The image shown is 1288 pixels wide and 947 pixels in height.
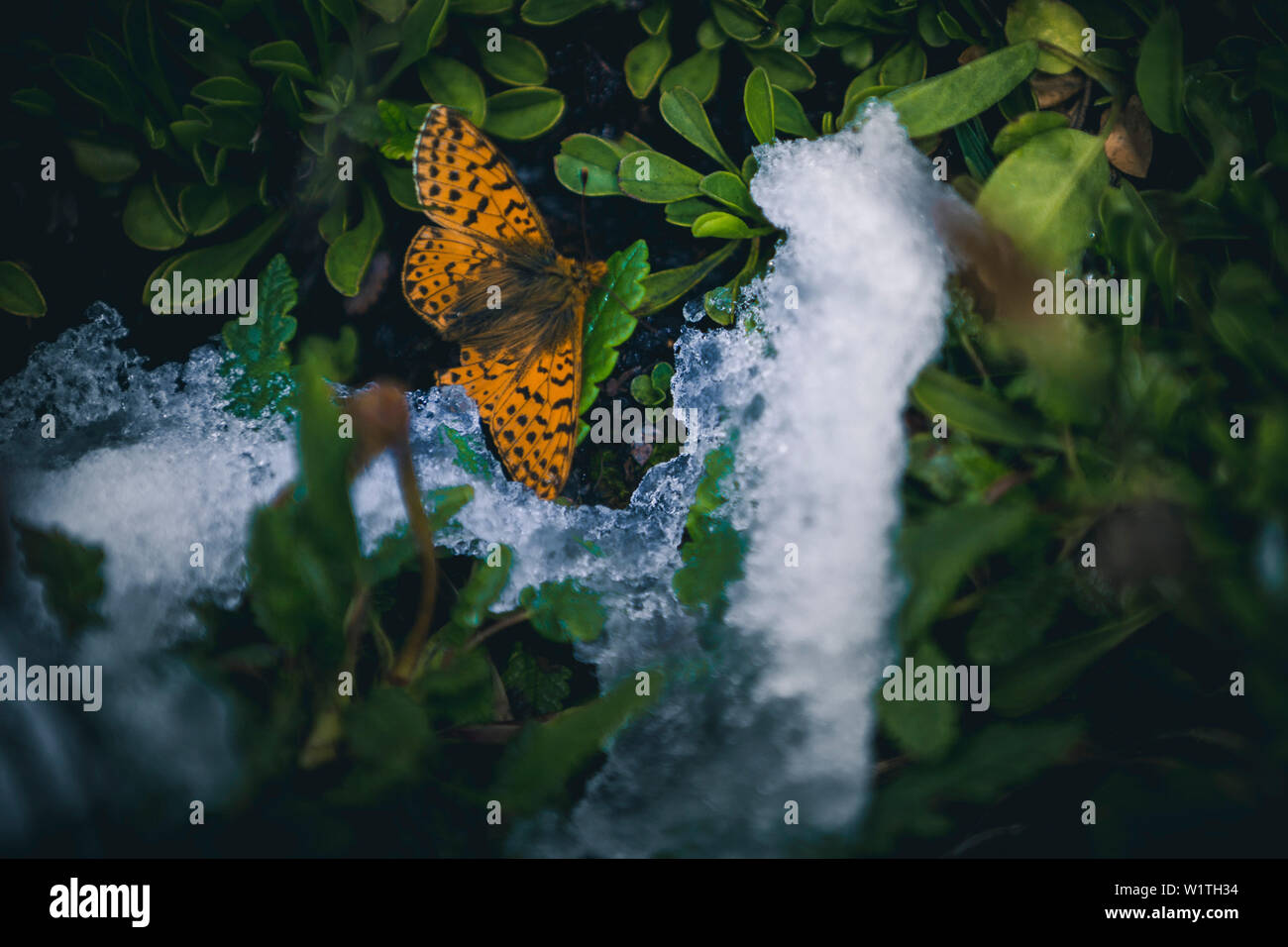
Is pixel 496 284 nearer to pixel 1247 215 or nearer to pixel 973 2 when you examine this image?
pixel 973 2

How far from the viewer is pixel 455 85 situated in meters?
1.32

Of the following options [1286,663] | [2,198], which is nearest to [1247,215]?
[1286,663]

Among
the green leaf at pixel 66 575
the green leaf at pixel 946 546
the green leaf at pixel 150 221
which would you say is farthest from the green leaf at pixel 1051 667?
the green leaf at pixel 150 221

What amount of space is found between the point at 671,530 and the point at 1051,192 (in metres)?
0.76

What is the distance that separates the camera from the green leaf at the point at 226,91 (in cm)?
122

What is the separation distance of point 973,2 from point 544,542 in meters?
1.08

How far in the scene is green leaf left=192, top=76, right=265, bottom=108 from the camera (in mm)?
1224

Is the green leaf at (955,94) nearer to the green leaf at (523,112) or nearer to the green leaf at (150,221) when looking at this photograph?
the green leaf at (523,112)

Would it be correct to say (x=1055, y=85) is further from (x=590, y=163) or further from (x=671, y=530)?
(x=671, y=530)

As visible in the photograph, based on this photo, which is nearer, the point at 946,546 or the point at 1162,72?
the point at 946,546

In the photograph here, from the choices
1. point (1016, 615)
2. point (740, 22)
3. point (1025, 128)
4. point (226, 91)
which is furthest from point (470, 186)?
point (1016, 615)

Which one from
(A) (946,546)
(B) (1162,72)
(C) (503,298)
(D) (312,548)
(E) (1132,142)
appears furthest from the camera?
(C) (503,298)

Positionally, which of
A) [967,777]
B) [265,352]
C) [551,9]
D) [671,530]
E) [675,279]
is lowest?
[967,777]

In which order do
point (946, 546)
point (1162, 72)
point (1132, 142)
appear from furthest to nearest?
1. point (1132, 142)
2. point (1162, 72)
3. point (946, 546)
